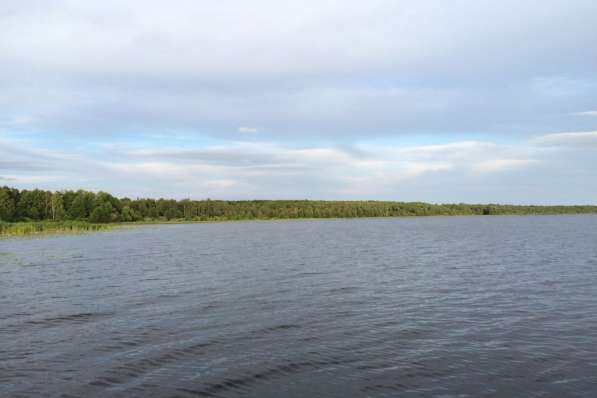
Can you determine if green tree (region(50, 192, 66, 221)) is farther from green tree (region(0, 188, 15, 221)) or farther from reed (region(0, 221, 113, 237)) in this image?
reed (region(0, 221, 113, 237))

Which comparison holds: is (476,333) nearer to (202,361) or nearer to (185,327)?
(202,361)

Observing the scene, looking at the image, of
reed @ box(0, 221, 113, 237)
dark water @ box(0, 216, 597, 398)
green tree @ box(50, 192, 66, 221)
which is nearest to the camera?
dark water @ box(0, 216, 597, 398)

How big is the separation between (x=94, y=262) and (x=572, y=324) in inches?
1640

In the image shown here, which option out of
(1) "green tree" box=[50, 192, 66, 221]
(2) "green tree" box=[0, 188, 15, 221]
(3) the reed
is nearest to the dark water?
(3) the reed

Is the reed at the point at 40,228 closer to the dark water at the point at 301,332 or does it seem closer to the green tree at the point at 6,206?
the green tree at the point at 6,206

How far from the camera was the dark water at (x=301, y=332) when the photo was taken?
1455 cm

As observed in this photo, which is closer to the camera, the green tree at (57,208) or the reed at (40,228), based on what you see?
the reed at (40,228)

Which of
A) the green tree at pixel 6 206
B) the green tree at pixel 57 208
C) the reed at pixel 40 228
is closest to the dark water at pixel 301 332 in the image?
the reed at pixel 40 228

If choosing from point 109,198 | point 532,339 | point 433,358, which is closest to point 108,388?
point 433,358

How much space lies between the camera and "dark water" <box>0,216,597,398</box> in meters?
14.6

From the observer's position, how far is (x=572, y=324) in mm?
21141

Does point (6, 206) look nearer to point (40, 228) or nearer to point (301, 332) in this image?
point (40, 228)

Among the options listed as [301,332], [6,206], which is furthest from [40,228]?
[301,332]

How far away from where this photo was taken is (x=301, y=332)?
67.6ft
